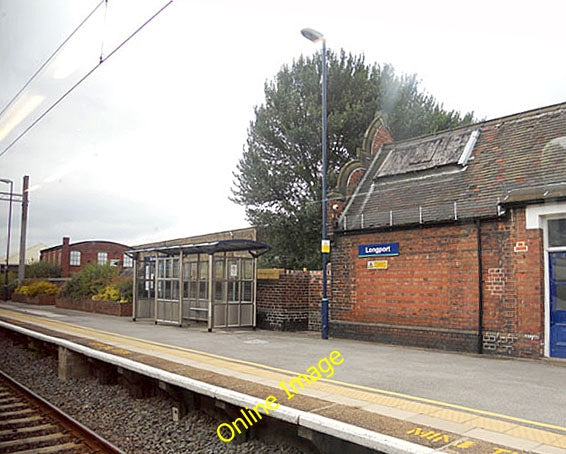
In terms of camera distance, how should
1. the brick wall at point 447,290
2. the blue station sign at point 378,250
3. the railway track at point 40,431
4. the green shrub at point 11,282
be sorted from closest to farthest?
the railway track at point 40,431 → the brick wall at point 447,290 → the blue station sign at point 378,250 → the green shrub at point 11,282

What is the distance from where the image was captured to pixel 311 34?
13500 mm

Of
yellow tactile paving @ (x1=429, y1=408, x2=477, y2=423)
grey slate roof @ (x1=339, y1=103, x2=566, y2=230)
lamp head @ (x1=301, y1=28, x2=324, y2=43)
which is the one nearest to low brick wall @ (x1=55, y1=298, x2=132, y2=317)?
grey slate roof @ (x1=339, y1=103, x2=566, y2=230)

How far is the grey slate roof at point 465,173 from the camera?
11570 mm

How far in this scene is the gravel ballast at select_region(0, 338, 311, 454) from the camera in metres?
6.61

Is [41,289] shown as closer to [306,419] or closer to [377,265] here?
[377,265]

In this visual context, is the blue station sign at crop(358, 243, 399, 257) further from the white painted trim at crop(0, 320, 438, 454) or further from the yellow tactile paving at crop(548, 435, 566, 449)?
the yellow tactile paving at crop(548, 435, 566, 449)

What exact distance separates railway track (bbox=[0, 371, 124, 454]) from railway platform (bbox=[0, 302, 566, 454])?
1169 millimetres

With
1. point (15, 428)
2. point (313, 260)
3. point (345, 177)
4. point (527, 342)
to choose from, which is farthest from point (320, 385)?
point (313, 260)

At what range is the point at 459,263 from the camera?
11.8m

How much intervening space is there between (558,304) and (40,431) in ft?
29.7

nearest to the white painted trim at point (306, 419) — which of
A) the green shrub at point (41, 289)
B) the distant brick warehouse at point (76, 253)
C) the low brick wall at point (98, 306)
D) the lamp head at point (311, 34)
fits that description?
the lamp head at point (311, 34)

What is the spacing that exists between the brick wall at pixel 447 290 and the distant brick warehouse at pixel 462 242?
0.02 meters

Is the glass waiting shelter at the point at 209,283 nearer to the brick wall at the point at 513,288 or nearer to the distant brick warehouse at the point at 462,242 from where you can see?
the distant brick warehouse at the point at 462,242

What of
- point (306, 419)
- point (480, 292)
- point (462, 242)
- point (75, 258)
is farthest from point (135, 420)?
point (75, 258)
